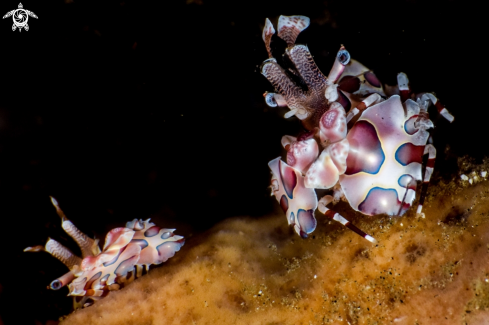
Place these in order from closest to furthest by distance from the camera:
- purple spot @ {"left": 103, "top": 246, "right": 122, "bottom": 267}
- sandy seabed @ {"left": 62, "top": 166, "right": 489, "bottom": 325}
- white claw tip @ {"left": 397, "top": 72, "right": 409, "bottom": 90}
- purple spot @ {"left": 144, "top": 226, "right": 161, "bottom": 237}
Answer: sandy seabed @ {"left": 62, "top": 166, "right": 489, "bottom": 325}, white claw tip @ {"left": 397, "top": 72, "right": 409, "bottom": 90}, purple spot @ {"left": 103, "top": 246, "right": 122, "bottom": 267}, purple spot @ {"left": 144, "top": 226, "right": 161, "bottom": 237}

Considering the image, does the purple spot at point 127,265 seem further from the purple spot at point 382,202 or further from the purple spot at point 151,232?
the purple spot at point 382,202

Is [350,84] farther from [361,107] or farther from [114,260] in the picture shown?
[114,260]

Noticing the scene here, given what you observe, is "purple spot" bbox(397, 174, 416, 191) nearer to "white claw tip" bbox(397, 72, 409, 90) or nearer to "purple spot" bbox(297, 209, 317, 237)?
"purple spot" bbox(297, 209, 317, 237)

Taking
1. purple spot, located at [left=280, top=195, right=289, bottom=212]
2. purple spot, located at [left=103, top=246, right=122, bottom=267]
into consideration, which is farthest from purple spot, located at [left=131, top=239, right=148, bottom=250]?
purple spot, located at [left=280, top=195, right=289, bottom=212]

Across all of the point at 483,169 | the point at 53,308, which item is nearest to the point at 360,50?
the point at 483,169

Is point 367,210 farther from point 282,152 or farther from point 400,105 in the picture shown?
point 282,152

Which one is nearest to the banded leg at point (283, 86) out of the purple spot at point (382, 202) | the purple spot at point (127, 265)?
the purple spot at point (382, 202)
